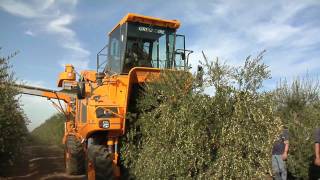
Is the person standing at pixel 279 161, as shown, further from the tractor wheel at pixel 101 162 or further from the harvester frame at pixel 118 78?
the tractor wheel at pixel 101 162

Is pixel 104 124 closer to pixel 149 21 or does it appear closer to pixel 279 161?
pixel 149 21

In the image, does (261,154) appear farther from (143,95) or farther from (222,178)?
(143,95)

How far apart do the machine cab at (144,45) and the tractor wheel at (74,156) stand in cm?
265

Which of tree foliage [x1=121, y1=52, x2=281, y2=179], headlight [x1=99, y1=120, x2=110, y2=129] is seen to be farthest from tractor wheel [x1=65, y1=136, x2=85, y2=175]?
tree foliage [x1=121, y1=52, x2=281, y2=179]

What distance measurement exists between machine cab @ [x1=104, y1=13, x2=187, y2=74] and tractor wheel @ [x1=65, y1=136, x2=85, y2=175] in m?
2.65

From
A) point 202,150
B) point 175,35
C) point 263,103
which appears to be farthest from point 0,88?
point 263,103

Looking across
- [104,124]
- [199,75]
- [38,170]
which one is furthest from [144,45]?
[38,170]

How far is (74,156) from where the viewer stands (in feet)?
41.4

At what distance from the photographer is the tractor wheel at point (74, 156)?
12.1 metres

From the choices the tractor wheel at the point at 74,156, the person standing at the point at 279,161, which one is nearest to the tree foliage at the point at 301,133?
the person standing at the point at 279,161

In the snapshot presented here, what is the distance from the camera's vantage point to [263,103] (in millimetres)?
7238

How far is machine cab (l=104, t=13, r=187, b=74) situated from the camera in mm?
9945

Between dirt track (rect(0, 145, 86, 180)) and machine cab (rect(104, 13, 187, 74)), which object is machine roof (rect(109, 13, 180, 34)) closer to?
machine cab (rect(104, 13, 187, 74))

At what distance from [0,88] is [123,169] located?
3167 millimetres
